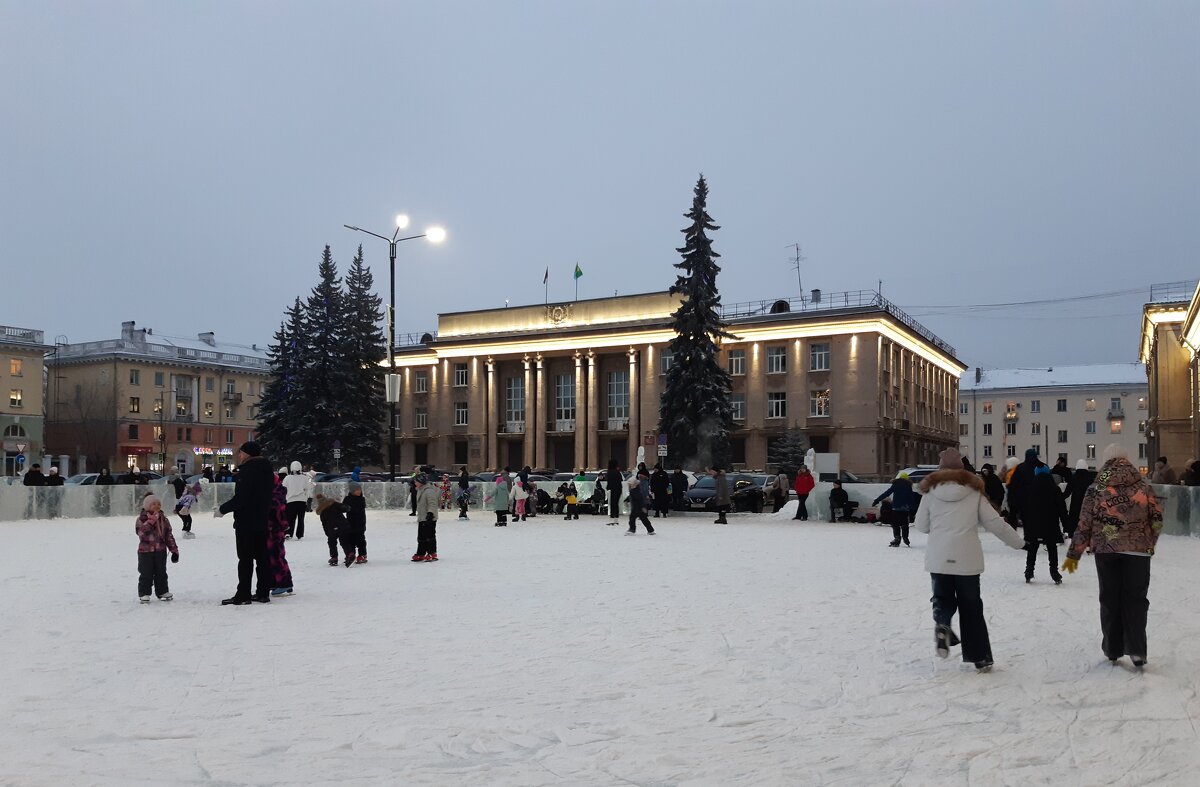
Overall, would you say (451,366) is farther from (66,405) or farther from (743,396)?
(66,405)

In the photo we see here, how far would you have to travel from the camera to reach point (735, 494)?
127 feet

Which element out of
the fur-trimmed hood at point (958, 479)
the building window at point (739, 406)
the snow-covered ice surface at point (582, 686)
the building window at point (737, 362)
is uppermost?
the building window at point (737, 362)

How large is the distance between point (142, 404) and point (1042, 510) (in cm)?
9116

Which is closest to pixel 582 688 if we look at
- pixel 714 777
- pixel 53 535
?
pixel 714 777

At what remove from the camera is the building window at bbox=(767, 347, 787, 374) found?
236 ft

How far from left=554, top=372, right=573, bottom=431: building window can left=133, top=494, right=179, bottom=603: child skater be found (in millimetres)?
67147

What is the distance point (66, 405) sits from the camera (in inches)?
3703

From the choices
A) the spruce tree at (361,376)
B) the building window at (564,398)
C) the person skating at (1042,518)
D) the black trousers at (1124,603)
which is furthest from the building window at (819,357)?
the black trousers at (1124,603)

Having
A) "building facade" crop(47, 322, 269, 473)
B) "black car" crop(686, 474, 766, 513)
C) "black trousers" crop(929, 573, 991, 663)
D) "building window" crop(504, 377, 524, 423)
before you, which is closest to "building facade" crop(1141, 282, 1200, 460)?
"black car" crop(686, 474, 766, 513)

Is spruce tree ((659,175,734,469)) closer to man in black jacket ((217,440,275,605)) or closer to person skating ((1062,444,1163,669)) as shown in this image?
man in black jacket ((217,440,275,605))

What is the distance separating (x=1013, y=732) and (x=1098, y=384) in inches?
4508

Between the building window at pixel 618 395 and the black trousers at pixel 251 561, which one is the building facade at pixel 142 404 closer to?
the building window at pixel 618 395

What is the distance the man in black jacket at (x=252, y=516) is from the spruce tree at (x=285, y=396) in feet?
184

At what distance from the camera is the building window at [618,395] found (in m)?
77.9
